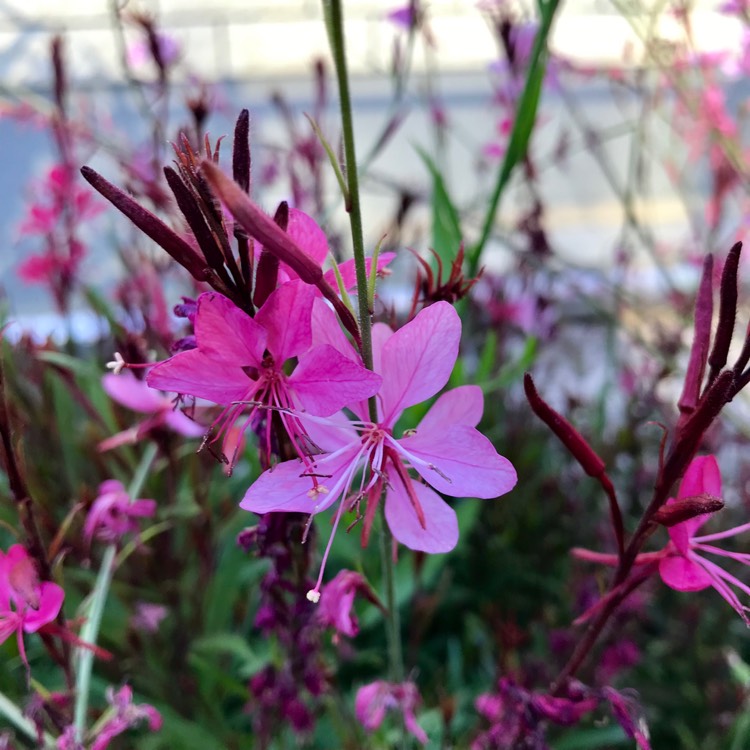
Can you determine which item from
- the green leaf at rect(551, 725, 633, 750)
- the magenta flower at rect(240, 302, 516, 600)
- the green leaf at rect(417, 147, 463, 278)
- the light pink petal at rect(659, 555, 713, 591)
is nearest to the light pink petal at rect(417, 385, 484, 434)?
the magenta flower at rect(240, 302, 516, 600)

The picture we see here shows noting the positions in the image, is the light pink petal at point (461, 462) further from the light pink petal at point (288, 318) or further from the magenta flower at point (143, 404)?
the magenta flower at point (143, 404)

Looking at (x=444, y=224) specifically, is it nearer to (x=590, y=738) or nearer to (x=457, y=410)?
(x=457, y=410)

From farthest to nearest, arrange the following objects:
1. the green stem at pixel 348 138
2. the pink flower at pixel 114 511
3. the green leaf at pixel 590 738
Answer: the green leaf at pixel 590 738
the pink flower at pixel 114 511
the green stem at pixel 348 138

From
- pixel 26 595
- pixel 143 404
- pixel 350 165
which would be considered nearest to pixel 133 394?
pixel 143 404

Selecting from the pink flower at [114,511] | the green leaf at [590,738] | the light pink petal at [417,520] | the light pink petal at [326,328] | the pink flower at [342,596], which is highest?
the light pink petal at [326,328]

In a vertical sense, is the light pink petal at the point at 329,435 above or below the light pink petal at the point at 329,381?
below

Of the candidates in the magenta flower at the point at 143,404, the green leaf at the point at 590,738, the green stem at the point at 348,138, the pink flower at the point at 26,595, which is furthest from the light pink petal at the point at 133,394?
the green leaf at the point at 590,738
